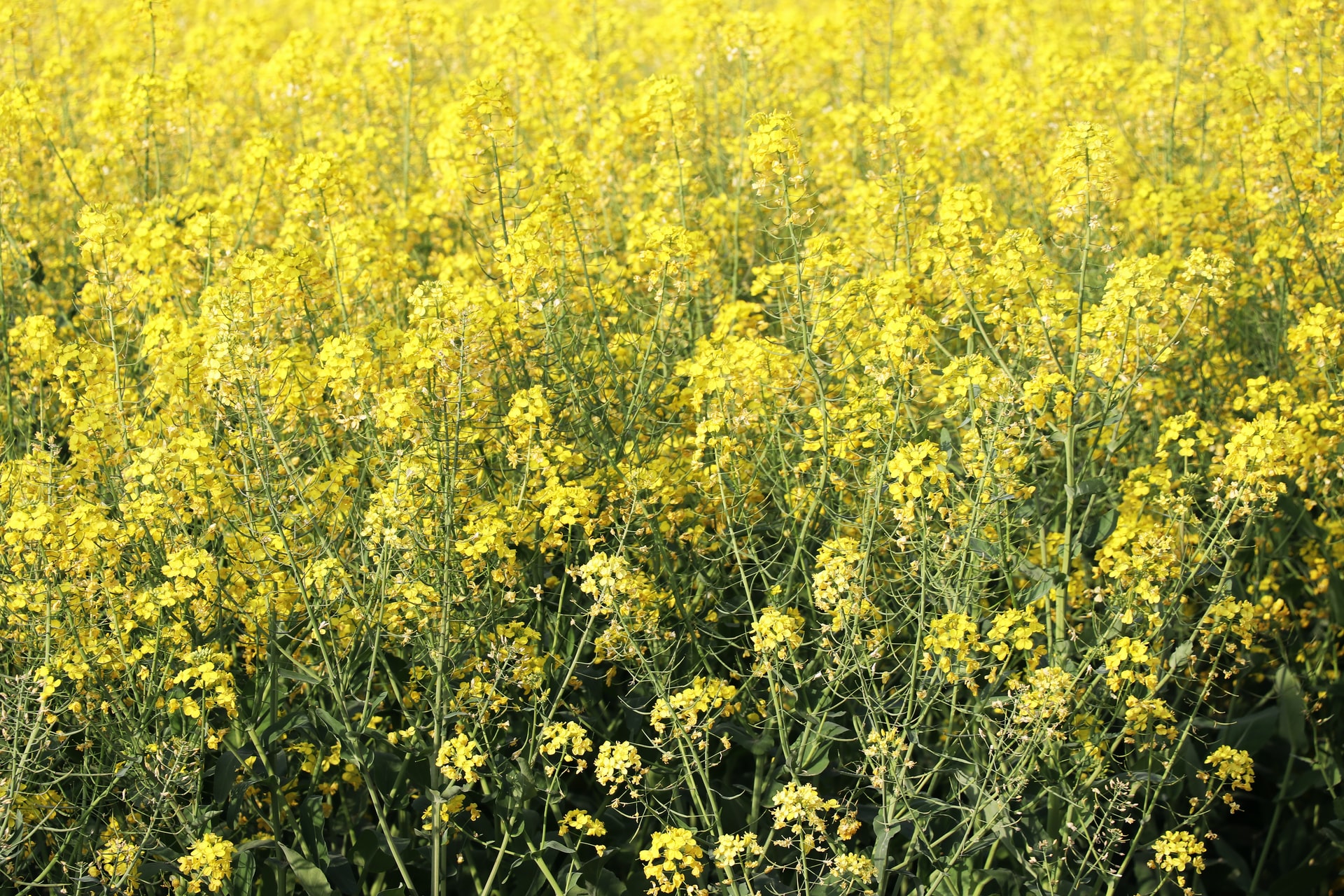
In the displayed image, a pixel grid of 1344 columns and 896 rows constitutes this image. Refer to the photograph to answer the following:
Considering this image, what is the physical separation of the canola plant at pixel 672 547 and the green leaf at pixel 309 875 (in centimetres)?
1

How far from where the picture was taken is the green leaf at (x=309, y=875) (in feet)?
11.8

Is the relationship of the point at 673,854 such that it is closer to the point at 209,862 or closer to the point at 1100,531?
the point at 209,862

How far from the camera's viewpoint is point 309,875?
3.64 meters

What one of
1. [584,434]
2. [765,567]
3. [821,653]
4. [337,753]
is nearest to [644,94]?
[584,434]

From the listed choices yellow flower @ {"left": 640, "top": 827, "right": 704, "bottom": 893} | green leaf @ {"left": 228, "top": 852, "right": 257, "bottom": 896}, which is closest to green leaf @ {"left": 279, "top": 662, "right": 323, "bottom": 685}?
green leaf @ {"left": 228, "top": 852, "right": 257, "bottom": 896}

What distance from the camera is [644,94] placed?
Answer: 4984 millimetres

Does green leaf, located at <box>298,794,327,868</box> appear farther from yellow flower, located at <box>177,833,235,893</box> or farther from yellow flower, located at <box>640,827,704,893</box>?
yellow flower, located at <box>640,827,704,893</box>

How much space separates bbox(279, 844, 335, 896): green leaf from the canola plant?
1 cm

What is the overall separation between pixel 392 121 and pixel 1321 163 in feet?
15.1

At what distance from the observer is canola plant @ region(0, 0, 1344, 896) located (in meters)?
3.54

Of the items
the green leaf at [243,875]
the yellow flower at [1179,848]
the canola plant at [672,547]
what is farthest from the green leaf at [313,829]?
the yellow flower at [1179,848]

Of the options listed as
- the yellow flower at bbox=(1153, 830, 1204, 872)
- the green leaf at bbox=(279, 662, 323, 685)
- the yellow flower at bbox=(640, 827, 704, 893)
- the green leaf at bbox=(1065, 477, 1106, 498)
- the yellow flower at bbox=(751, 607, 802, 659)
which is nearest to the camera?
the yellow flower at bbox=(640, 827, 704, 893)

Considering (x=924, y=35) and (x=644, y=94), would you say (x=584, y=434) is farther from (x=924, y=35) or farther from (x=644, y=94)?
(x=924, y=35)

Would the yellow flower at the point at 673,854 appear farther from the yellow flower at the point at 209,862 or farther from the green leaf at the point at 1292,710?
the green leaf at the point at 1292,710
